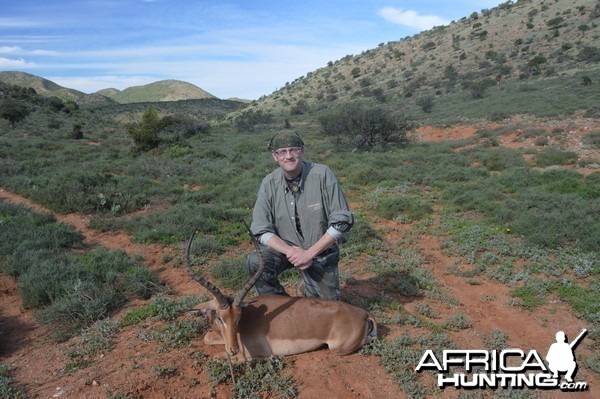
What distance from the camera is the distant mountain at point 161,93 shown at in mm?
110875

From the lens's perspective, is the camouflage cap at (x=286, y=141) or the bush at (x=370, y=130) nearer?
the camouflage cap at (x=286, y=141)

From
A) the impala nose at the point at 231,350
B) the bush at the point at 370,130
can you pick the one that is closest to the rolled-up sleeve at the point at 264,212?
the impala nose at the point at 231,350

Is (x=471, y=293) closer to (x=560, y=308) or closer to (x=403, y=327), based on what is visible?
(x=560, y=308)

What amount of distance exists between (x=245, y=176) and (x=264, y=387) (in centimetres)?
1012

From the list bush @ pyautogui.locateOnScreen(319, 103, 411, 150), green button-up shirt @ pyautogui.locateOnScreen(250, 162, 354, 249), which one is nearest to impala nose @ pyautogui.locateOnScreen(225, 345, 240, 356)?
green button-up shirt @ pyautogui.locateOnScreen(250, 162, 354, 249)

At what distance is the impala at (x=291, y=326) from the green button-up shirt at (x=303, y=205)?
2.51ft

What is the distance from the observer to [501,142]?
17.4 meters

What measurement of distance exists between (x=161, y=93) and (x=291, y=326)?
122m

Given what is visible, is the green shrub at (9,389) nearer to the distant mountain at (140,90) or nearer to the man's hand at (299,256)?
the man's hand at (299,256)

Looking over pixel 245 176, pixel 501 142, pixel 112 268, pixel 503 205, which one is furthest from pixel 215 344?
pixel 501 142

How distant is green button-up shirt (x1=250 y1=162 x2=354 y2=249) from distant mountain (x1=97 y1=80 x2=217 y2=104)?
111 metres

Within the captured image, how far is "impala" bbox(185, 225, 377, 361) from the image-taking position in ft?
12.3

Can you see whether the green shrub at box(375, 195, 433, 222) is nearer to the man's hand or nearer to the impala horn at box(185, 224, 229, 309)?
the man's hand

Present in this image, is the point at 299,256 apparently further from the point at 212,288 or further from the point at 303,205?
the point at 212,288
